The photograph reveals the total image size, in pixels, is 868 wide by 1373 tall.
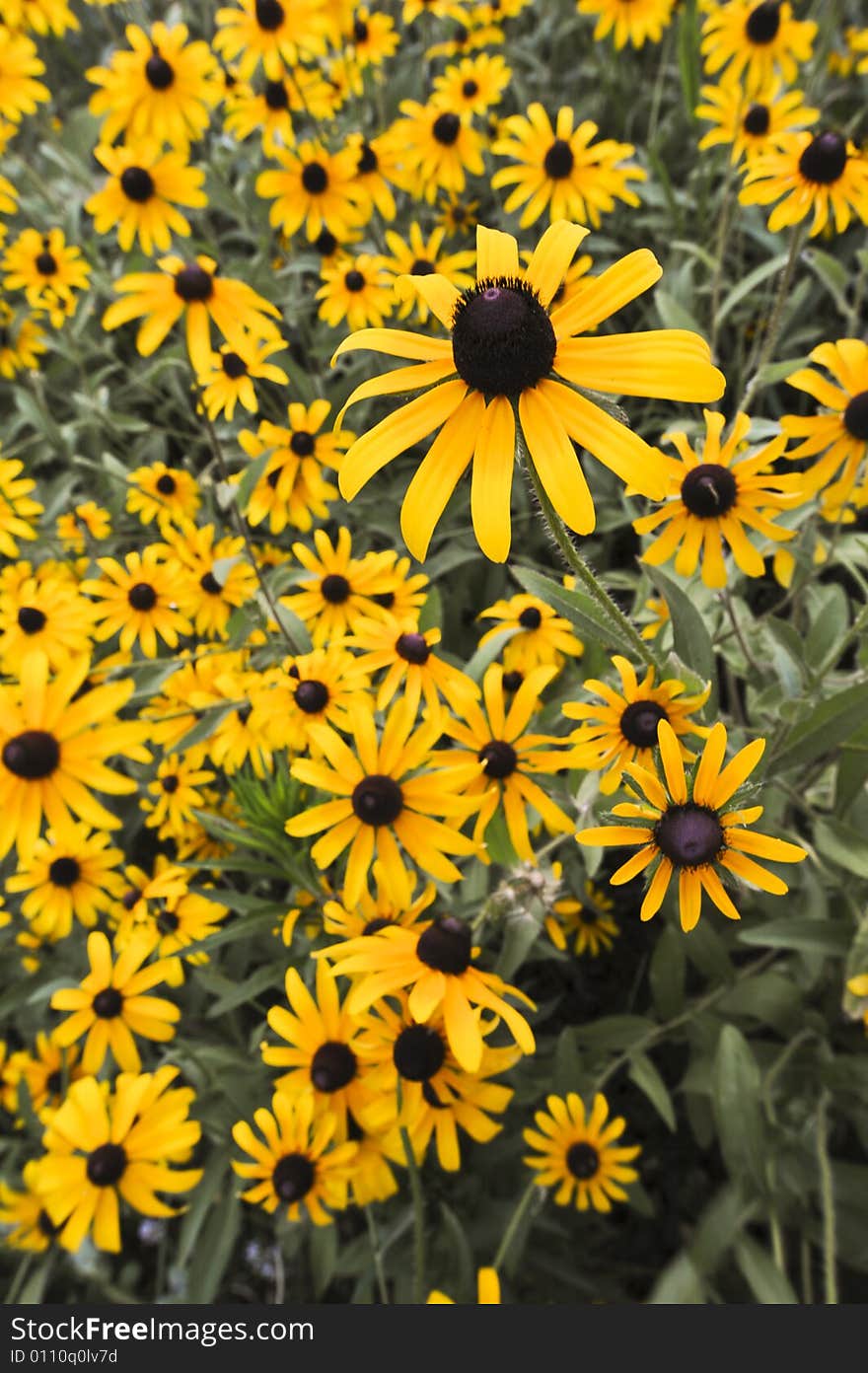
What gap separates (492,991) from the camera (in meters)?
1.35

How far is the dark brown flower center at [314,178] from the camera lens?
107 inches

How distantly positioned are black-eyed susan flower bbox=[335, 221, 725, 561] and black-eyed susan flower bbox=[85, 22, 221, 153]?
206 cm

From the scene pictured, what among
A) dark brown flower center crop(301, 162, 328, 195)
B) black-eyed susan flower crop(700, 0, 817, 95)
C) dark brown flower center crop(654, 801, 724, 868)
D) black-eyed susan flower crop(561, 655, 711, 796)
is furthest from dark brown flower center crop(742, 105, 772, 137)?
dark brown flower center crop(654, 801, 724, 868)

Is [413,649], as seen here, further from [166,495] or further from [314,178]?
[314,178]

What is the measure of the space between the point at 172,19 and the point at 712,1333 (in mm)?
4442

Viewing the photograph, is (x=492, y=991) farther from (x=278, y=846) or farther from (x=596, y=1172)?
(x=596, y=1172)

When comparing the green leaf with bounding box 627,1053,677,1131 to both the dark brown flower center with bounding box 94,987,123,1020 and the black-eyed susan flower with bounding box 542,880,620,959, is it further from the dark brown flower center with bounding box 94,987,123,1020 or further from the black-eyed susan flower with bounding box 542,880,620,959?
the dark brown flower center with bounding box 94,987,123,1020

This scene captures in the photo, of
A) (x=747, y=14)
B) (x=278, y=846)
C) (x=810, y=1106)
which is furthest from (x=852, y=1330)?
(x=747, y=14)

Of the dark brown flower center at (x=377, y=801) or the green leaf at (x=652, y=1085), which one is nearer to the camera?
the dark brown flower center at (x=377, y=801)

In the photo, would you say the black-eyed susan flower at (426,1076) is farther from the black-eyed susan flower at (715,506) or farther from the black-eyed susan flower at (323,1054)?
the black-eyed susan flower at (715,506)

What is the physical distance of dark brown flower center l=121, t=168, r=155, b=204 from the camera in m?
2.38

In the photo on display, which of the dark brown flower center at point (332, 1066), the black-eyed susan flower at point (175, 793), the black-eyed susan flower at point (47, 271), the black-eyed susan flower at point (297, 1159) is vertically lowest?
the black-eyed susan flower at point (297, 1159)

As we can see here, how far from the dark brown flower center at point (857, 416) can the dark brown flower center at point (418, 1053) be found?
1.19 m

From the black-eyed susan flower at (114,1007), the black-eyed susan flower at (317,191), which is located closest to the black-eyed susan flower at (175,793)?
the black-eyed susan flower at (114,1007)
